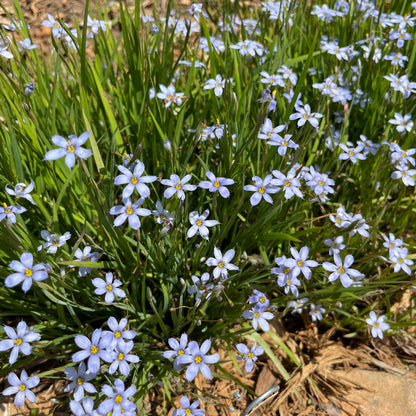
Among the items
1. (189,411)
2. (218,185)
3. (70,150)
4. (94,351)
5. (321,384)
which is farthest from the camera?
(321,384)

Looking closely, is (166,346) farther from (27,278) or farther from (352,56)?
(352,56)

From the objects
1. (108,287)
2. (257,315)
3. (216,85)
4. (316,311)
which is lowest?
(316,311)

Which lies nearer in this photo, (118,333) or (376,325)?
(118,333)

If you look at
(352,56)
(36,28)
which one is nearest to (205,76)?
(352,56)

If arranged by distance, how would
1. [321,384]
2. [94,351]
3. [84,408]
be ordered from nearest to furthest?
[94,351] < [84,408] < [321,384]

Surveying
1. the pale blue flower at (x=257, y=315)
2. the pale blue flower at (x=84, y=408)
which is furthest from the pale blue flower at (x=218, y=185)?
the pale blue flower at (x=84, y=408)

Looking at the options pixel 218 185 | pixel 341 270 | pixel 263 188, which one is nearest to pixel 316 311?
pixel 341 270

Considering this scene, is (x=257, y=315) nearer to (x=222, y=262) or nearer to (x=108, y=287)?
(x=222, y=262)
